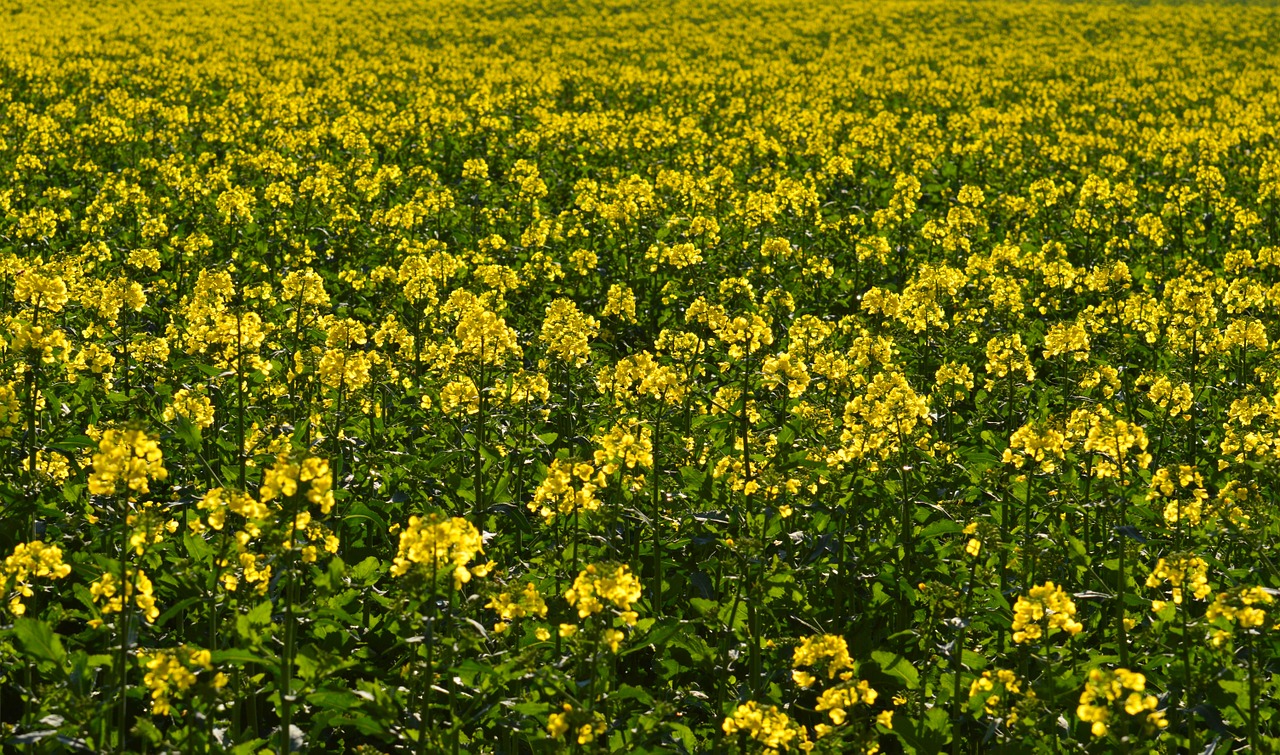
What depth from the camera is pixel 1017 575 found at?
5.79 meters

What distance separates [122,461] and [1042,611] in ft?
11.1

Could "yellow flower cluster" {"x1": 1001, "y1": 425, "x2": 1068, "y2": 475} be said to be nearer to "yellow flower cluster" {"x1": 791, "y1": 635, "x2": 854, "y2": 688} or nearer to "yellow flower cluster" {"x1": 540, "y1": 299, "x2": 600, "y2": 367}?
"yellow flower cluster" {"x1": 791, "y1": 635, "x2": 854, "y2": 688}

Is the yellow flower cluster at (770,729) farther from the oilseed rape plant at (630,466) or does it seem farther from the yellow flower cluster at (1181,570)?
the yellow flower cluster at (1181,570)

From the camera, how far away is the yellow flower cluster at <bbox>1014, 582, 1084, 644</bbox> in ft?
14.1

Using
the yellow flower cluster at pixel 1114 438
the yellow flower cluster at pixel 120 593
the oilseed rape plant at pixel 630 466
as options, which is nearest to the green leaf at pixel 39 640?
the oilseed rape plant at pixel 630 466

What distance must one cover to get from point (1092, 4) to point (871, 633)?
52449mm

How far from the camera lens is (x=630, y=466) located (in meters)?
5.43

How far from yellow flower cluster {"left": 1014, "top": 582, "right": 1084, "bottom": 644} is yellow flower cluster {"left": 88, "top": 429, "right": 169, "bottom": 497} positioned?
3194 millimetres

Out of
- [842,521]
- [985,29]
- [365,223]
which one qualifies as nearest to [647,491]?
[842,521]

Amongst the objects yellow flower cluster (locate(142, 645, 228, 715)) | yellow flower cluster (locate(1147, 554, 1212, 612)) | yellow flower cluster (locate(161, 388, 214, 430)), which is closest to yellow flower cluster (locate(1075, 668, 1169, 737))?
yellow flower cluster (locate(1147, 554, 1212, 612))

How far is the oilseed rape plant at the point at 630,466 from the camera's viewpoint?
4.43 metres

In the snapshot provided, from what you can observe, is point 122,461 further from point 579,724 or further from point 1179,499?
point 1179,499

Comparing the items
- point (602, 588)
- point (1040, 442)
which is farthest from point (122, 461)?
point (1040, 442)

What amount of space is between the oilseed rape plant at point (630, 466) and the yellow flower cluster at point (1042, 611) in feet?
0.07
